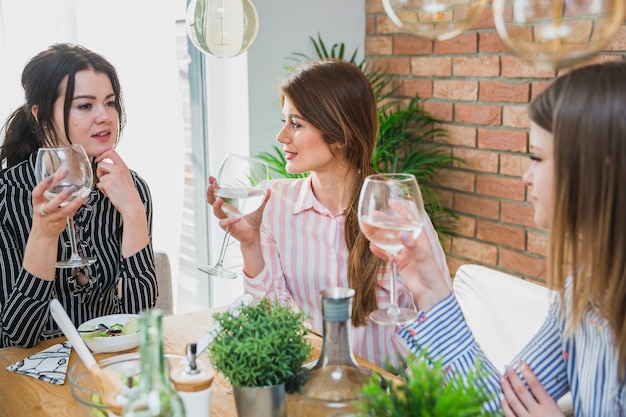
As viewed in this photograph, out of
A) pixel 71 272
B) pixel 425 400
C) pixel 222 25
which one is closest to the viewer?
pixel 425 400

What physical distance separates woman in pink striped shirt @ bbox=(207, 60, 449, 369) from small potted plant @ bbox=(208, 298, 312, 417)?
2.45 feet

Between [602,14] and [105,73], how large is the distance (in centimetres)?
143

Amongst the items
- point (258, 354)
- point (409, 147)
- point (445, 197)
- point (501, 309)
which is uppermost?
point (409, 147)

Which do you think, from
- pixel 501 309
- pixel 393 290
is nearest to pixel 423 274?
pixel 393 290

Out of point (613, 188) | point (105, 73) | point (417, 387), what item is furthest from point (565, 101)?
point (105, 73)

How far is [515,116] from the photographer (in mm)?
2688

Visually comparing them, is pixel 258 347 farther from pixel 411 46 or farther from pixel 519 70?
pixel 411 46

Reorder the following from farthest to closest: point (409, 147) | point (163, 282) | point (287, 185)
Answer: point (409, 147)
point (163, 282)
point (287, 185)

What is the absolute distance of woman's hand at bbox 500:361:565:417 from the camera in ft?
3.81

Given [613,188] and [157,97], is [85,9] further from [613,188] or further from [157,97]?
[613,188]

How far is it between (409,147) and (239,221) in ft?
4.89

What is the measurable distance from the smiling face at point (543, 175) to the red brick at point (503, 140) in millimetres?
1603

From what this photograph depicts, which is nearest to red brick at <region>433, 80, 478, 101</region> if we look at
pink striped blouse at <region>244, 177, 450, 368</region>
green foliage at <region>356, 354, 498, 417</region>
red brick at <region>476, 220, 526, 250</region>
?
red brick at <region>476, 220, 526, 250</region>

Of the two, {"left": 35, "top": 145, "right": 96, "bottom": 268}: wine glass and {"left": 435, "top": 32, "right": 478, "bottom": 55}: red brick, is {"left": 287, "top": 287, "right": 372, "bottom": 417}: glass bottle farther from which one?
{"left": 435, "top": 32, "right": 478, "bottom": 55}: red brick
